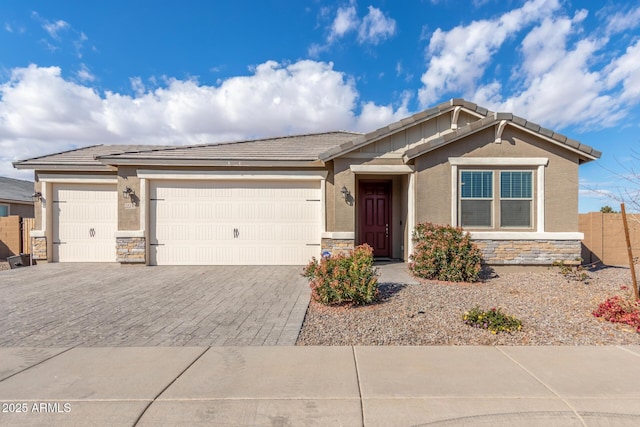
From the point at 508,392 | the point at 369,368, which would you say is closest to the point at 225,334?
the point at 369,368

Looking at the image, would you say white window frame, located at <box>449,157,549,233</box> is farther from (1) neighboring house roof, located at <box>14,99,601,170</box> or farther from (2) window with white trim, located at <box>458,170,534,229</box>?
(1) neighboring house roof, located at <box>14,99,601,170</box>

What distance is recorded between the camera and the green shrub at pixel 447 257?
7.04m

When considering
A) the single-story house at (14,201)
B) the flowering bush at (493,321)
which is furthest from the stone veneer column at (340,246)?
the single-story house at (14,201)

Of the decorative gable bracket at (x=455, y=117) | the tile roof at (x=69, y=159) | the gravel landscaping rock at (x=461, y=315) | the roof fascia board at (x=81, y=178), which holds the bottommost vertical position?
the gravel landscaping rock at (x=461, y=315)

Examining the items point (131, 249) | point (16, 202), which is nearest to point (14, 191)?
point (16, 202)

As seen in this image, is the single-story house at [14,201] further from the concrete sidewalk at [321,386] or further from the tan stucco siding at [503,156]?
the tan stucco siding at [503,156]

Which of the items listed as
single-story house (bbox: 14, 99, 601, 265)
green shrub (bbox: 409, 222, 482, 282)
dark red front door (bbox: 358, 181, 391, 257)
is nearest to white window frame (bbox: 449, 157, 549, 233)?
single-story house (bbox: 14, 99, 601, 265)

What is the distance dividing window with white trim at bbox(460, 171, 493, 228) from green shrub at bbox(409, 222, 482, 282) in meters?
0.82

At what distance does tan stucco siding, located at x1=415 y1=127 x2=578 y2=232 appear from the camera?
26.1 feet

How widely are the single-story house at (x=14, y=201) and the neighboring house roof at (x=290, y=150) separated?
8932mm

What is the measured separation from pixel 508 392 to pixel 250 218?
306 inches

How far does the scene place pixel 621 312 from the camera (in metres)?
4.61

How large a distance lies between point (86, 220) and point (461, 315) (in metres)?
11.2

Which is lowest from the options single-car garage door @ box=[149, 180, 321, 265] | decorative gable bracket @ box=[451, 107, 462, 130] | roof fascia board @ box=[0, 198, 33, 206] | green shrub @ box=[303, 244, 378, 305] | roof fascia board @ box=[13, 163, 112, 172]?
green shrub @ box=[303, 244, 378, 305]
